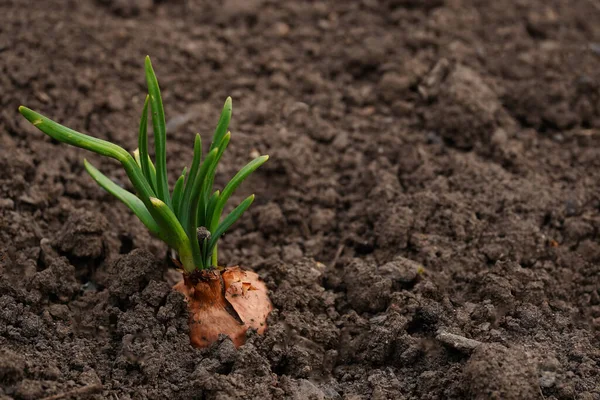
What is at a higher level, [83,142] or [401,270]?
[83,142]

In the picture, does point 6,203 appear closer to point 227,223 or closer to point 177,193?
point 177,193

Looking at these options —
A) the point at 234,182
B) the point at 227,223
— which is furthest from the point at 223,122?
the point at 227,223

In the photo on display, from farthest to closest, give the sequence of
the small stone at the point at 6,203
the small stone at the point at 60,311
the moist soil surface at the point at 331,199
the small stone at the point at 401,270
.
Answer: the small stone at the point at 6,203 → the small stone at the point at 401,270 → the small stone at the point at 60,311 → the moist soil surface at the point at 331,199

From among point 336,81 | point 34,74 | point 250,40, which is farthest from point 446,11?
point 34,74

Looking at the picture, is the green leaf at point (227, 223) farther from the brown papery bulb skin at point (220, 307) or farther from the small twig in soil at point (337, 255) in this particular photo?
the small twig in soil at point (337, 255)

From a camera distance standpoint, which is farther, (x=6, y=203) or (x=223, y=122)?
(x=6, y=203)

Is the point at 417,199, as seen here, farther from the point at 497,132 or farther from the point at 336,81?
the point at 336,81

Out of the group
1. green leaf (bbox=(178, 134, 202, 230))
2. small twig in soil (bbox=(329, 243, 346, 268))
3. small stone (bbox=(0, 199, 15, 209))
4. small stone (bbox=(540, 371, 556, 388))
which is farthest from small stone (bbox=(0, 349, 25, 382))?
small stone (bbox=(540, 371, 556, 388))

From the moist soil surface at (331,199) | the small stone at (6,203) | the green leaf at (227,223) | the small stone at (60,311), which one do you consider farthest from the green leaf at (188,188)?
the small stone at (6,203)
